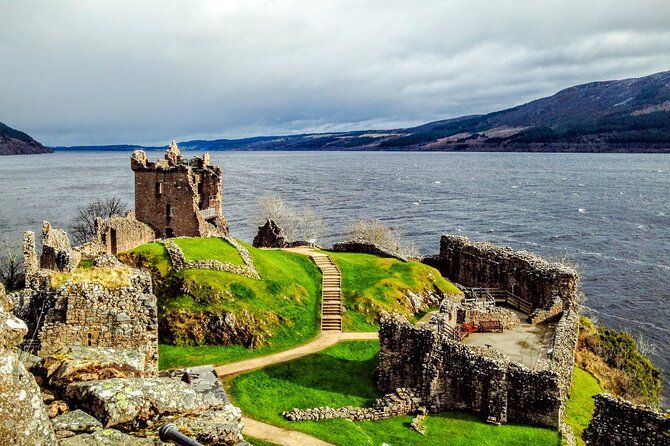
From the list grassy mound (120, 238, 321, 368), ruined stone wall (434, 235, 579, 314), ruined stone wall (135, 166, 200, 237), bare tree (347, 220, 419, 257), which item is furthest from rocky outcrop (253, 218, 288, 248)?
bare tree (347, 220, 419, 257)

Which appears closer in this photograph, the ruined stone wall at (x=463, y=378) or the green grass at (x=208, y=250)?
the ruined stone wall at (x=463, y=378)

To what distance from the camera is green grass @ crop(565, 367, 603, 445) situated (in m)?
30.1

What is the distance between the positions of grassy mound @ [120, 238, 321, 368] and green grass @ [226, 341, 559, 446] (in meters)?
2.85

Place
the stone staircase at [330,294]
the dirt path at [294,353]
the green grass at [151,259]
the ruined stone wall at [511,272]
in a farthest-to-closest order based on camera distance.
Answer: the ruined stone wall at [511,272], the stone staircase at [330,294], the green grass at [151,259], the dirt path at [294,353]

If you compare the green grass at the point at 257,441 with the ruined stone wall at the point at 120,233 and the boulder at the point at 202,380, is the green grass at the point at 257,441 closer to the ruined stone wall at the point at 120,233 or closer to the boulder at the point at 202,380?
the boulder at the point at 202,380

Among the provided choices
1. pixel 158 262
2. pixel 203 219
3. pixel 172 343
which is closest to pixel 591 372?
pixel 172 343

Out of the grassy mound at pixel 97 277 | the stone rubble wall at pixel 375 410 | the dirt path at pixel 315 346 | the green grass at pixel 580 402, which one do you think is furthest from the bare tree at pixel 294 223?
the grassy mound at pixel 97 277

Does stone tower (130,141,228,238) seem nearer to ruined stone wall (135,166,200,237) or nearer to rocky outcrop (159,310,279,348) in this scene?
ruined stone wall (135,166,200,237)

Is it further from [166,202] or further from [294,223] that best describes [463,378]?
[294,223]

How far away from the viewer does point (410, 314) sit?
1665 inches

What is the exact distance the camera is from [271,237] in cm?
6384

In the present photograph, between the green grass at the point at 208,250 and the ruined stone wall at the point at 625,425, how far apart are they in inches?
1012

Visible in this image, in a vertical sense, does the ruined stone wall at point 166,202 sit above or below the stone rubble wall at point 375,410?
above

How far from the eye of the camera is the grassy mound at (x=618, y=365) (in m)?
40.3
